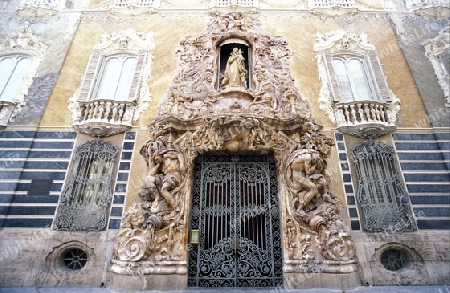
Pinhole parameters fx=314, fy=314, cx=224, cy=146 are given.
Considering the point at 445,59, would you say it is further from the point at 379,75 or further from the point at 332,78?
the point at 332,78

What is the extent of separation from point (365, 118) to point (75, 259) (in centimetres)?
899

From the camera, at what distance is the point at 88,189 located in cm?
Result: 862

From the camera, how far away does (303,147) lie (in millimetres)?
8297

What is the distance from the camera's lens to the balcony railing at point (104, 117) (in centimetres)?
928

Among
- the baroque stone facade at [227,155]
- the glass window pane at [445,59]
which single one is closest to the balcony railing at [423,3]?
the baroque stone facade at [227,155]

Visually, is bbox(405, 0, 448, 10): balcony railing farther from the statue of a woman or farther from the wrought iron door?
the wrought iron door

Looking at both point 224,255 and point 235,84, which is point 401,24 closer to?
point 235,84

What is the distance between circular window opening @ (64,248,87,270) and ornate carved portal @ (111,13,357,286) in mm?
1235

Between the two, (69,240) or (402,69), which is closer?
(69,240)

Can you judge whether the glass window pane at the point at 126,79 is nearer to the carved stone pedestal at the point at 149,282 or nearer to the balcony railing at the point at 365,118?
the carved stone pedestal at the point at 149,282

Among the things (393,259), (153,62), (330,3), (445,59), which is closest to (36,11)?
(153,62)

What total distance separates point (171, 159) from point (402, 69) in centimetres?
831

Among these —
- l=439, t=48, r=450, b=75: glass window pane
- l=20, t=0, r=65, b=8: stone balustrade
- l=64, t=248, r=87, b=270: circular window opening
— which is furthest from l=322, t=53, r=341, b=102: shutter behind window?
l=20, t=0, r=65, b=8: stone balustrade

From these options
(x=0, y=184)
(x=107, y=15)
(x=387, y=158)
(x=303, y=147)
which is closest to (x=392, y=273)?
(x=387, y=158)
